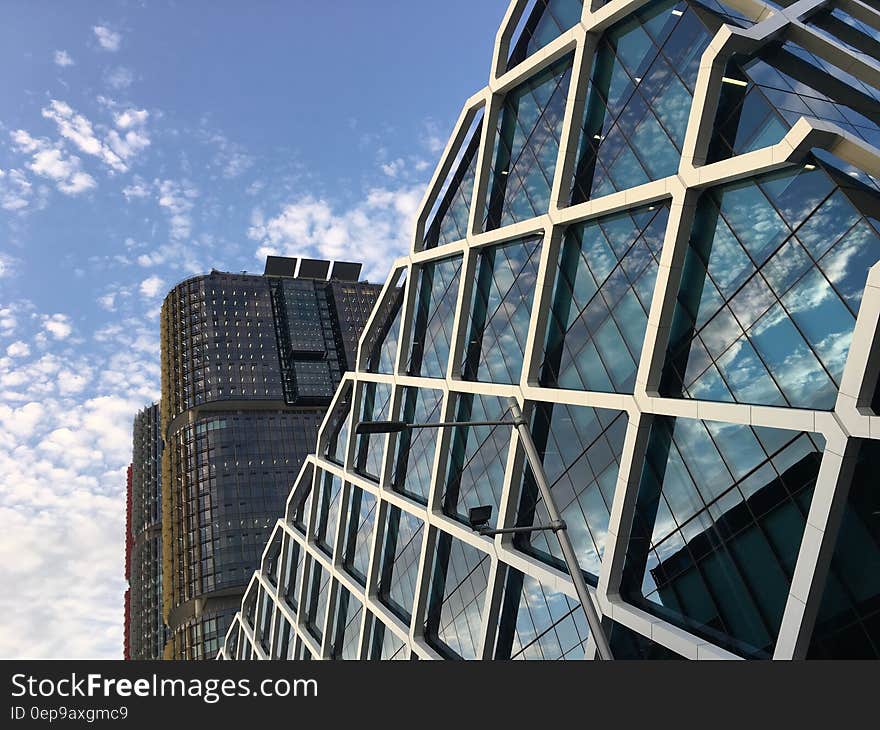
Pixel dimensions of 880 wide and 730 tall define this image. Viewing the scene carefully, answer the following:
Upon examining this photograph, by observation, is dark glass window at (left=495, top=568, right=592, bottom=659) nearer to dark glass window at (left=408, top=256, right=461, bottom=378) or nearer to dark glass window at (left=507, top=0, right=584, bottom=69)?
dark glass window at (left=408, top=256, right=461, bottom=378)

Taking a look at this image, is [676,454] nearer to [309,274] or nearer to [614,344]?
[614,344]

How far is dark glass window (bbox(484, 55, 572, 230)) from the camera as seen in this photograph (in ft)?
87.2

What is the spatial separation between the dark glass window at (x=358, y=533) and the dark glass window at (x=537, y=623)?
15.0m

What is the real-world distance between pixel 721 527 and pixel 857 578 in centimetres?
332

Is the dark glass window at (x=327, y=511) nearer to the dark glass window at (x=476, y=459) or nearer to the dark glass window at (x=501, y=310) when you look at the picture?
the dark glass window at (x=476, y=459)

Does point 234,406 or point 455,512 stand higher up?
point 234,406

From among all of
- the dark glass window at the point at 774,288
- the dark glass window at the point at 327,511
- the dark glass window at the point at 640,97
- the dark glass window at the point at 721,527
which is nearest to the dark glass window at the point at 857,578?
the dark glass window at the point at 721,527

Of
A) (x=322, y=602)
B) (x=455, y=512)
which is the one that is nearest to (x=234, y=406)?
(x=322, y=602)

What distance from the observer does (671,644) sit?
55.2 feet

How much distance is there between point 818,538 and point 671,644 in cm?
493

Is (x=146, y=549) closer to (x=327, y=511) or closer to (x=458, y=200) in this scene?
(x=327, y=511)

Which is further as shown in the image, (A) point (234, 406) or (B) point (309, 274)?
(B) point (309, 274)

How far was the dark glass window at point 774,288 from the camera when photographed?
46.9 ft

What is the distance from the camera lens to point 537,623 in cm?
2312
